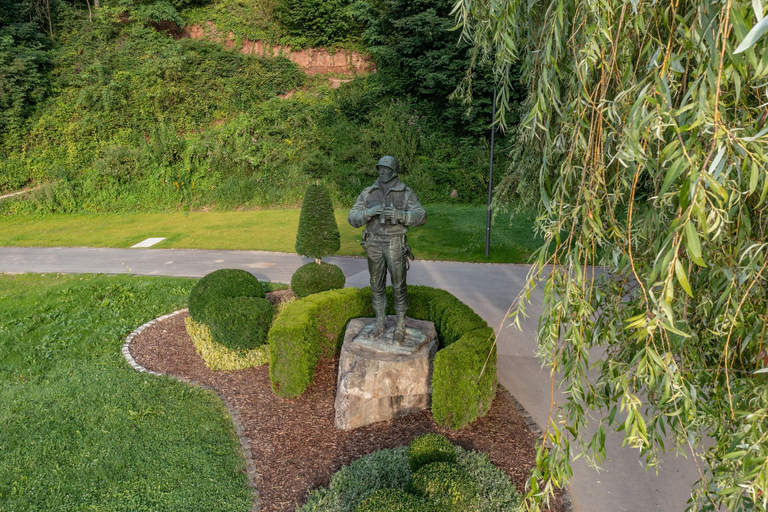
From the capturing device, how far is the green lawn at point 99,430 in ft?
16.3

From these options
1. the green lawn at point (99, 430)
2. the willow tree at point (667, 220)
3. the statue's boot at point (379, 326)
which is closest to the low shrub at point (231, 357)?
the green lawn at point (99, 430)

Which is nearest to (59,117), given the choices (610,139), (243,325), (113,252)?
(113,252)

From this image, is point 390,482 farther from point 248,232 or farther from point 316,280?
point 248,232

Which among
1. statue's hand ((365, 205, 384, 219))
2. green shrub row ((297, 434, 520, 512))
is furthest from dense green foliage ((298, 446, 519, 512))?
statue's hand ((365, 205, 384, 219))

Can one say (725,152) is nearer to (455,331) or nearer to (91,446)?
(455,331)

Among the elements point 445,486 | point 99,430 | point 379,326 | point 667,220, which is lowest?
point 99,430

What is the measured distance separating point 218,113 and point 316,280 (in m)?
16.6

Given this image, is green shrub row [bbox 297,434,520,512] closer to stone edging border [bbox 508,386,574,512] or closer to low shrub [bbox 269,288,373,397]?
stone edging border [bbox 508,386,574,512]

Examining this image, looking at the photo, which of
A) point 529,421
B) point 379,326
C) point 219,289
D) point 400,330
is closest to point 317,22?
point 219,289

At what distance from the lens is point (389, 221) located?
579cm

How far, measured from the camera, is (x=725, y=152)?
215 centimetres

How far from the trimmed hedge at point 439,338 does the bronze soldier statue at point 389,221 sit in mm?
775

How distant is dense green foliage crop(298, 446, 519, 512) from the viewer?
4.62m

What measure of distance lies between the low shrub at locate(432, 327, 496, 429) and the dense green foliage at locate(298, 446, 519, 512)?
0.54 m
